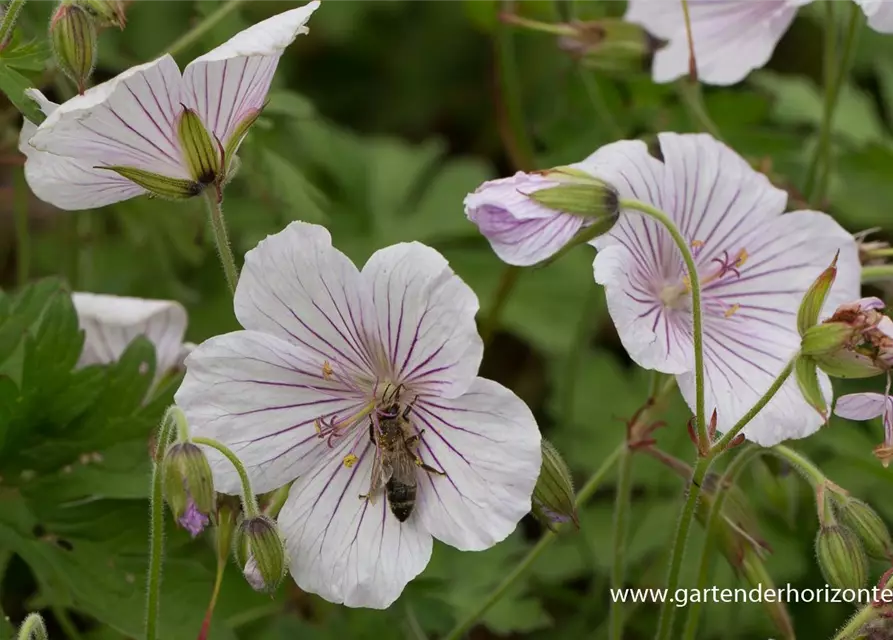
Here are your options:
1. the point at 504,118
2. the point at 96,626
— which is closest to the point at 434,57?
the point at 504,118

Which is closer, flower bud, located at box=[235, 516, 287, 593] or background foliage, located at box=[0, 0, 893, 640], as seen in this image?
flower bud, located at box=[235, 516, 287, 593]

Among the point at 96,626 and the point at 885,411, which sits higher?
the point at 885,411

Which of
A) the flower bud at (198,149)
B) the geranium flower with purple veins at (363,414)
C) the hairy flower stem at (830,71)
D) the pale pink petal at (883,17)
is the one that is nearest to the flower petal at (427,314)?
the geranium flower with purple veins at (363,414)

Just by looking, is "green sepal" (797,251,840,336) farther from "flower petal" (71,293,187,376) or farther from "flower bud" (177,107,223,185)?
"flower petal" (71,293,187,376)

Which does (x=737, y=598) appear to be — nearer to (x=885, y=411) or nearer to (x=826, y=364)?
(x=885, y=411)

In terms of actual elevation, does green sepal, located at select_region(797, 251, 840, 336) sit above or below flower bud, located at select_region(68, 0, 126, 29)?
below

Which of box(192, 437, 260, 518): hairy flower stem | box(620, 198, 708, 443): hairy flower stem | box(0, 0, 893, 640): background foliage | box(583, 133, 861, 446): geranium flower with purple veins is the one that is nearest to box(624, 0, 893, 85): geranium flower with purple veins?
box(0, 0, 893, 640): background foliage

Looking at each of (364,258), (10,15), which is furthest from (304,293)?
A: (364,258)
